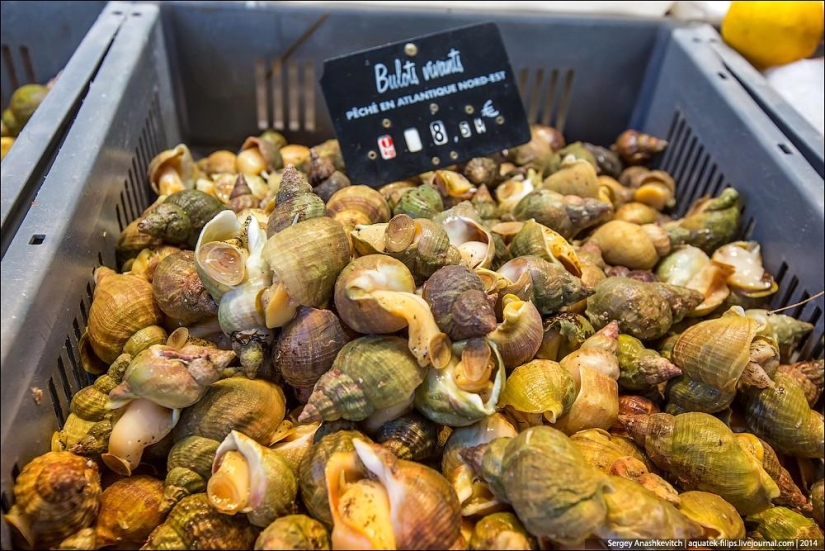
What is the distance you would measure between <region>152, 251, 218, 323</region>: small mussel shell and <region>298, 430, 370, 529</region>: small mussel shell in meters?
0.32

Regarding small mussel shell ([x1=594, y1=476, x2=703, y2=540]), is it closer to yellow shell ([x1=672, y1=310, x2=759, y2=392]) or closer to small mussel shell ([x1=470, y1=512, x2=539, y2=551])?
small mussel shell ([x1=470, y1=512, x2=539, y2=551])

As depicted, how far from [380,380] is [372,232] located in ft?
0.95

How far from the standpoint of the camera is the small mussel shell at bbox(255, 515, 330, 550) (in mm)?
870

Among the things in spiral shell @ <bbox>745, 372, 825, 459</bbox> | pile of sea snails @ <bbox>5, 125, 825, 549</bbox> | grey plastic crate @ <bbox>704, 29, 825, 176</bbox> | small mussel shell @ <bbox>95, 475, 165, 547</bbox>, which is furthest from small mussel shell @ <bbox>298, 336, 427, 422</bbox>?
grey plastic crate @ <bbox>704, 29, 825, 176</bbox>

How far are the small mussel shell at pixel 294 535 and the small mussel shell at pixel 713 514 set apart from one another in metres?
0.53

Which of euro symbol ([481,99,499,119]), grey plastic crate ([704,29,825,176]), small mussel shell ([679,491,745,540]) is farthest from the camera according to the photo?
euro symbol ([481,99,499,119])

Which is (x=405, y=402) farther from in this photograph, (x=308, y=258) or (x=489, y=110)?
(x=489, y=110)

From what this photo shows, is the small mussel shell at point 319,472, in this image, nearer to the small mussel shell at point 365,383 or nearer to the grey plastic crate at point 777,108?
the small mussel shell at point 365,383

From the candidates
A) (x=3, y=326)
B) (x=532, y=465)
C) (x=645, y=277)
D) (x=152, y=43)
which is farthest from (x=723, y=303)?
(x=152, y=43)

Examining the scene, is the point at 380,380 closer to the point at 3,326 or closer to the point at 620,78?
the point at 3,326

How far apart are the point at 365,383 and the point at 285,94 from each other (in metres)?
1.33

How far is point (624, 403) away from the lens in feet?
3.95

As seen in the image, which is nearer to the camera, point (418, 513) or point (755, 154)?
point (418, 513)

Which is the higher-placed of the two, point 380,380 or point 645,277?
point 380,380
